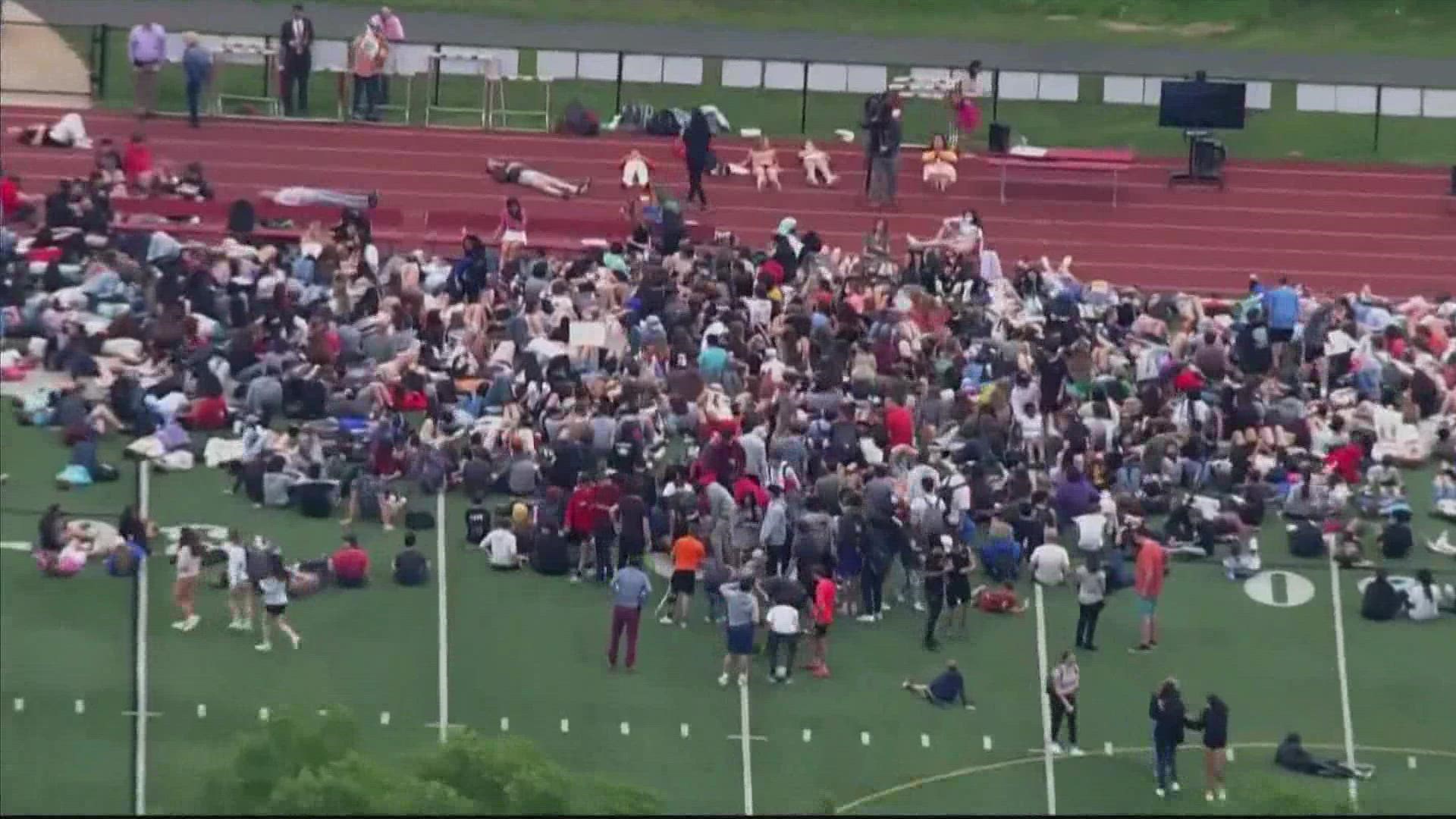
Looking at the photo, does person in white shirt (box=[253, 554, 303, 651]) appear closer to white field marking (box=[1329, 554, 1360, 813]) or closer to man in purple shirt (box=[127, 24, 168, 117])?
white field marking (box=[1329, 554, 1360, 813])

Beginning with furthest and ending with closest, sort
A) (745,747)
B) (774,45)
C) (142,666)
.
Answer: (774,45), (142,666), (745,747)

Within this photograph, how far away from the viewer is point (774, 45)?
67.0 meters

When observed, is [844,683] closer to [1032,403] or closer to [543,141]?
[1032,403]

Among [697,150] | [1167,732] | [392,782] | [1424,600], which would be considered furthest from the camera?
[697,150]

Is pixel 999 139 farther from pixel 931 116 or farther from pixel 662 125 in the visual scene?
pixel 662 125

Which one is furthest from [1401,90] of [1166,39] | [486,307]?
[486,307]

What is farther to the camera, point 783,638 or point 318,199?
point 318,199

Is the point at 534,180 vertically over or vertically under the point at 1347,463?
over

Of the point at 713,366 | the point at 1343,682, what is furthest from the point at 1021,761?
the point at 713,366

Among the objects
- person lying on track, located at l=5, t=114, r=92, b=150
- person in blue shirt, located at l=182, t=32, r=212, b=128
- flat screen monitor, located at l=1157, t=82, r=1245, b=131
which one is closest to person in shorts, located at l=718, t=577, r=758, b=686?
person lying on track, located at l=5, t=114, r=92, b=150

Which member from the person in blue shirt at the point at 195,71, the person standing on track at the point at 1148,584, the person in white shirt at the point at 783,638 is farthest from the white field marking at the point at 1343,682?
the person in blue shirt at the point at 195,71

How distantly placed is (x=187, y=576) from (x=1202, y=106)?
2020 cm

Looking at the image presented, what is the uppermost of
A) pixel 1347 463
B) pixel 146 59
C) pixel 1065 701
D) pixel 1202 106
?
pixel 146 59

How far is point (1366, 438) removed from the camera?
51.7 meters
